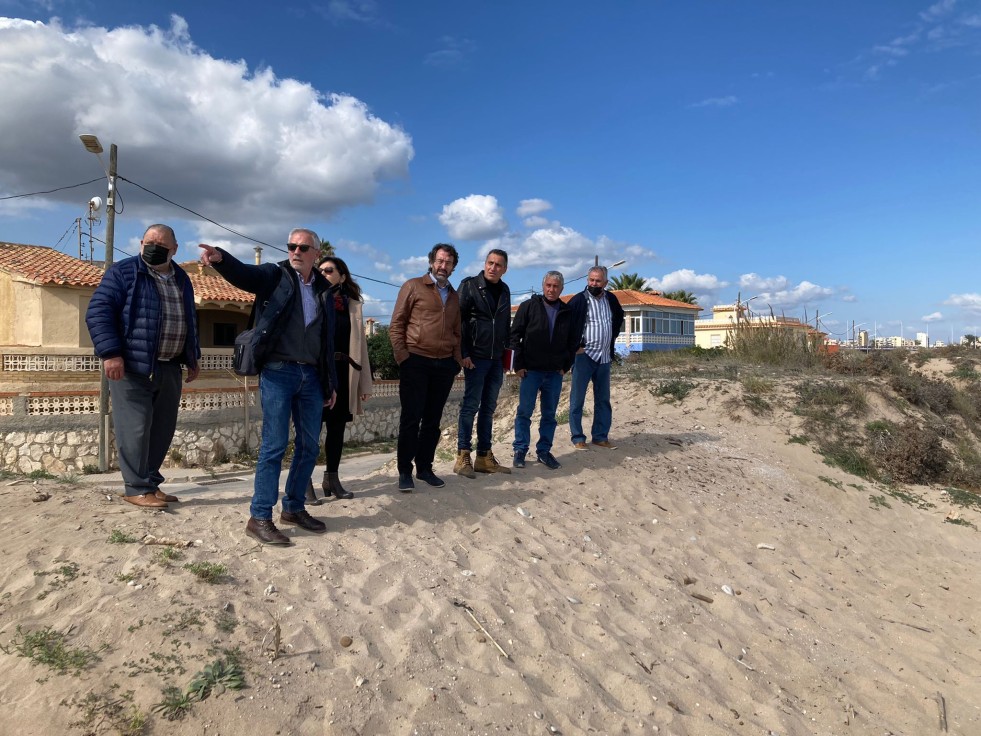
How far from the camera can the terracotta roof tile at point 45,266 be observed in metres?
16.9

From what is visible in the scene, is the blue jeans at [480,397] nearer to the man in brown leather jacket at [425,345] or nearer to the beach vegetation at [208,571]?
the man in brown leather jacket at [425,345]

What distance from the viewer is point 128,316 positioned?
13.1 feet

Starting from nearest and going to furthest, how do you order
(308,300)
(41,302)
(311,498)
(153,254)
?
(308,300), (153,254), (311,498), (41,302)

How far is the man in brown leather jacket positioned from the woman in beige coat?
280mm

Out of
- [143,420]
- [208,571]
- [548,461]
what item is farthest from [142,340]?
[548,461]

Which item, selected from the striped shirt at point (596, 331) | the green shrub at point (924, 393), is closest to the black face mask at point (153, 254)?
the striped shirt at point (596, 331)

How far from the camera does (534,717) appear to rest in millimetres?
2762

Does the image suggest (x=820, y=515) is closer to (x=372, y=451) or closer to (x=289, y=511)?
(x=289, y=511)

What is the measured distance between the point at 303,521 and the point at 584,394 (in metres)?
3.71

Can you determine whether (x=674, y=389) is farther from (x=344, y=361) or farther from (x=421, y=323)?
(x=344, y=361)

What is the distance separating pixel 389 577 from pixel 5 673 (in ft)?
5.75

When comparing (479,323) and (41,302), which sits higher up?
(41,302)

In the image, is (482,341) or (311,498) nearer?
(311,498)

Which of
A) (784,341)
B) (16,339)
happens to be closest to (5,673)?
(784,341)
